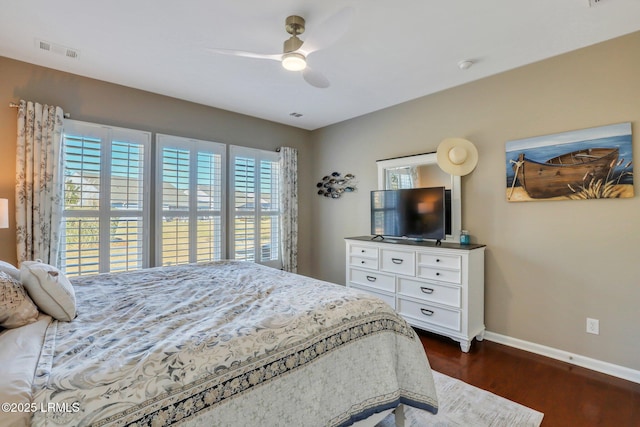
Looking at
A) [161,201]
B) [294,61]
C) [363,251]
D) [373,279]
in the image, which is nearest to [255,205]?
[161,201]

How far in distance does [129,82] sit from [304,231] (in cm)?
308

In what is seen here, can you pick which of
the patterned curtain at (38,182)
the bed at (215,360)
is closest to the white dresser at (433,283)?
the bed at (215,360)

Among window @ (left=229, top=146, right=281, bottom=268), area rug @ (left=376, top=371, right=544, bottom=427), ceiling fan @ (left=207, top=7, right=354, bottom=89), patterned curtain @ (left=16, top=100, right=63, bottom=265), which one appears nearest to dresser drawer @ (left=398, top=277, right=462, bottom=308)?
area rug @ (left=376, top=371, right=544, bottom=427)

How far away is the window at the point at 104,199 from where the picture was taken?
2.99 m

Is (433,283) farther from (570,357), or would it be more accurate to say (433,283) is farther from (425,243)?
(570,357)

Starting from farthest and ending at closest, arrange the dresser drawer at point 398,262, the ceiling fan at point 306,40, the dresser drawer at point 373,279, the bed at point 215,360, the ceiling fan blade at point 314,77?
the dresser drawer at point 373,279
the dresser drawer at point 398,262
the ceiling fan blade at point 314,77
the ceiling fan at point 306,40
the bed at point 215,360

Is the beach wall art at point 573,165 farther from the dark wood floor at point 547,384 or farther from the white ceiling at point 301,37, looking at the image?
the dark wood floor at point 547,384

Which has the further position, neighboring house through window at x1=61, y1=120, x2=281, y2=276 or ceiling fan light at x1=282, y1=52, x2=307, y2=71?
neighboring house through window at x1=61, y1=120, x2=281, y2=276

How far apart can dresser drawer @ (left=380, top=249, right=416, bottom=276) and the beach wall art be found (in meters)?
1.16

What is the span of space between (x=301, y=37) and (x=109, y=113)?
2357mm

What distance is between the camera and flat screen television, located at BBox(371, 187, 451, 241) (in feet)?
Answer: 10.4

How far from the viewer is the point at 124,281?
2.18 m

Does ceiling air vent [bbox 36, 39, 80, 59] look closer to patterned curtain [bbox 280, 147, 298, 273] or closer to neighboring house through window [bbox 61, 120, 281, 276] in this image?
neighboring house through window [bbox 61, 120, 281, 276]

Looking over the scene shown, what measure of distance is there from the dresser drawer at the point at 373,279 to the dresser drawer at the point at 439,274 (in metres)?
0.35
